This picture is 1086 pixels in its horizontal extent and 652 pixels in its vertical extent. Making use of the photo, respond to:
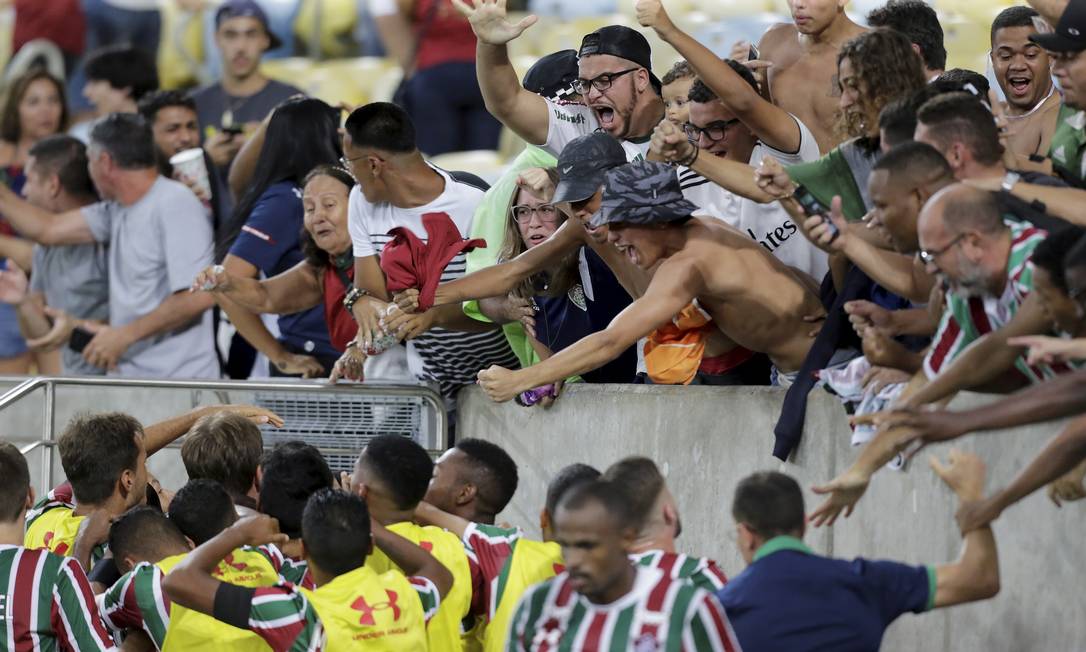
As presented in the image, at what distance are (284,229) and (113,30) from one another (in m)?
4.45

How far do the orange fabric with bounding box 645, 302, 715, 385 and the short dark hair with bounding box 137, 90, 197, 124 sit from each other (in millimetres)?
4172

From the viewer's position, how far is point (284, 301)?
8.30 metres

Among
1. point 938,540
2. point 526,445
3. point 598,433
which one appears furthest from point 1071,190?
point 526,445

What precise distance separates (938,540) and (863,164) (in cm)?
124

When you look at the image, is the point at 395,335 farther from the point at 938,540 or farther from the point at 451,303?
the point at 938,540

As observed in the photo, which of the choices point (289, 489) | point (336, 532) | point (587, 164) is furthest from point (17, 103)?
point (336, 532)

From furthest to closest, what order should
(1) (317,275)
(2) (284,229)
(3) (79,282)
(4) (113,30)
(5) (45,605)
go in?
(4) (113,30) < (3) (79,282) < (2) (284,229) < (1) (317,275) < (5) (45,605)

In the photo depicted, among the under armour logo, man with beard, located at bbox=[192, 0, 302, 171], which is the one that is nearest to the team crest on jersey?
the under armour logo

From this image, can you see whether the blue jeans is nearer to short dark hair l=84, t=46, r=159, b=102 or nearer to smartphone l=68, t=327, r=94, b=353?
short dark hair l=84, t=46, r=159, b=102

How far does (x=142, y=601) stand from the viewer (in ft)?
18.1

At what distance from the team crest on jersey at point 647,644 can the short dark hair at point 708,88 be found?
9.88 feet

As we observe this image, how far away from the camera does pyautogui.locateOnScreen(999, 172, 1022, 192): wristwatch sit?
4.86 meters

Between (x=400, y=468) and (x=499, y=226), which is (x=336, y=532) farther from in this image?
(x=499, y=226)

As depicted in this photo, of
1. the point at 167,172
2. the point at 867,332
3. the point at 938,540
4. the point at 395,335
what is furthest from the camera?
the point at 167,172
